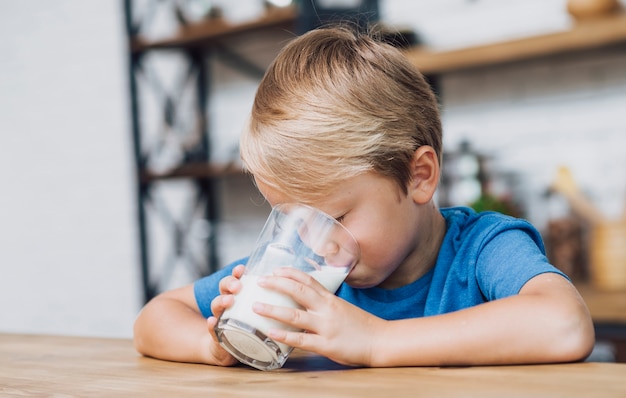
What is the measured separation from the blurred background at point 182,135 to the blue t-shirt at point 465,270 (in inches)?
54.5

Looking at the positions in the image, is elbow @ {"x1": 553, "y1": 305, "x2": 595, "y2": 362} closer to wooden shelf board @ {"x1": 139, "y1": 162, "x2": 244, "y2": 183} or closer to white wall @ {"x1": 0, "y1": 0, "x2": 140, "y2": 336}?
wooden shelf board @ {"x1": 139, "y1": 162, "x2": 244, "y2": 183}

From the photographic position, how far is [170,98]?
368cm

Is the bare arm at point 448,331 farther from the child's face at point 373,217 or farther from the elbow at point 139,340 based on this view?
the elbow at point 139,340

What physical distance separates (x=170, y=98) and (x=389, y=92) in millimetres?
2651

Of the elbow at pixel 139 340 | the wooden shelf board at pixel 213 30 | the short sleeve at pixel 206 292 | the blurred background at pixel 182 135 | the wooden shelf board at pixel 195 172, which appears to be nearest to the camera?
the elbow at pixel 139 340

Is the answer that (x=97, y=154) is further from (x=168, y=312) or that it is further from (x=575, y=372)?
(x=575, y=372)

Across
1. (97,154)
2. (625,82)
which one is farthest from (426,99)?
(97,154)

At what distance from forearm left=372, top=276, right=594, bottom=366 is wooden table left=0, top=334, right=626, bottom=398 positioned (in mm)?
19

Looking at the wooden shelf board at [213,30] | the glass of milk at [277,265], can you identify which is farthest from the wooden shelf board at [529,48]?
the glass of milk at [277,265]

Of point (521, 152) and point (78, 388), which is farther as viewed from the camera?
point (521, 152)

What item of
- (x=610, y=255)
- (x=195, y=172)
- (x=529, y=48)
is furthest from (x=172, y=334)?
(x=195, y=172)

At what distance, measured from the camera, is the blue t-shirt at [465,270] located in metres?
1.08

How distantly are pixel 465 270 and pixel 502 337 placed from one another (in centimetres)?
34

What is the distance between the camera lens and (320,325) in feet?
2.96
